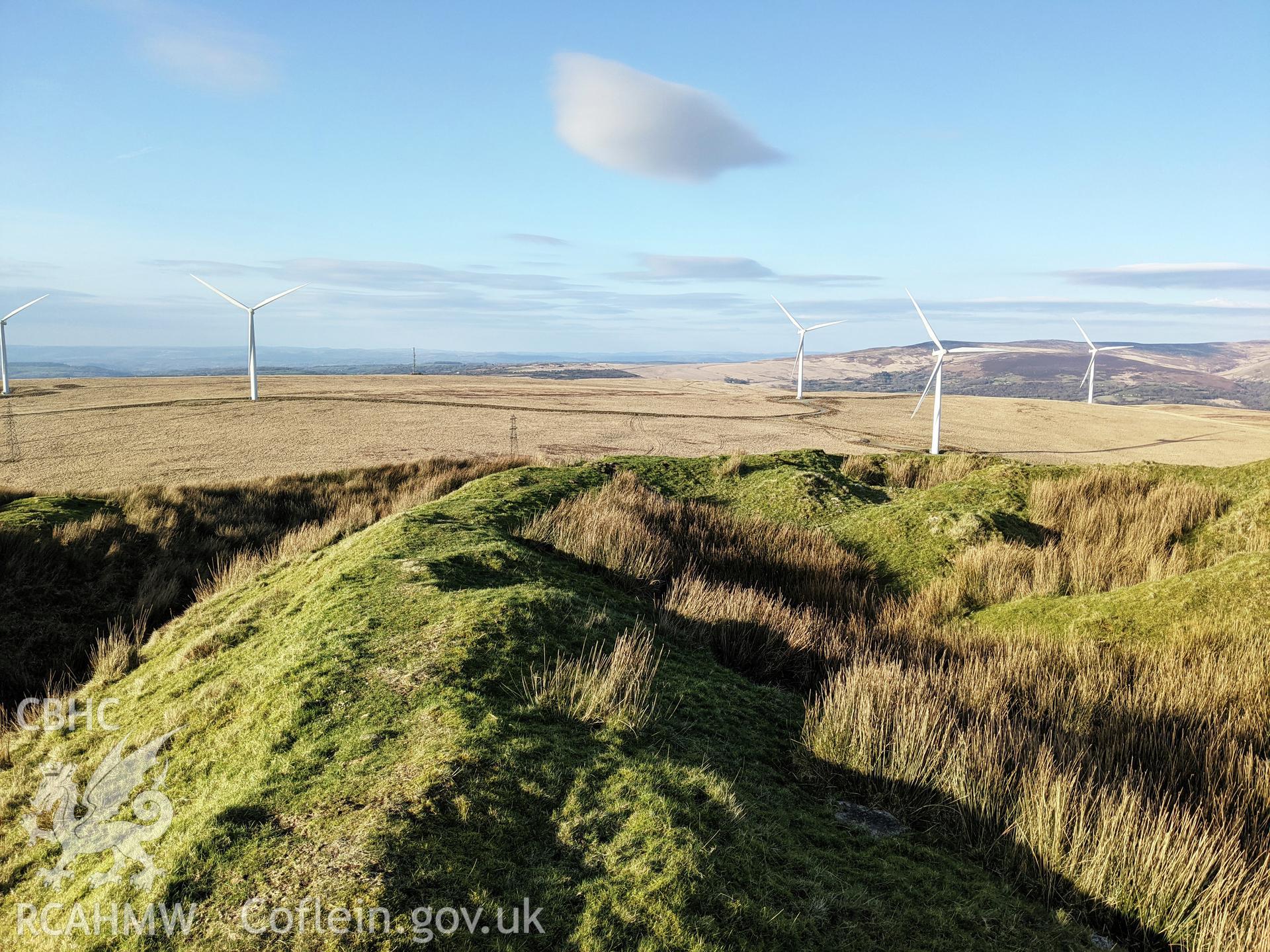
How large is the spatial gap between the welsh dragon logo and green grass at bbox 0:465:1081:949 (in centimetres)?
8

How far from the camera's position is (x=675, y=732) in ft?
14.2

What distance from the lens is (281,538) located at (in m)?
12.1

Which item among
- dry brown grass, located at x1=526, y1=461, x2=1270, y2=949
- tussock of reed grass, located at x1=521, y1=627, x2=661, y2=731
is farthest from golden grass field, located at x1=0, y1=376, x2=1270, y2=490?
tussock of reed grass, located at x1=521, y1=627, x2=661, y2=731

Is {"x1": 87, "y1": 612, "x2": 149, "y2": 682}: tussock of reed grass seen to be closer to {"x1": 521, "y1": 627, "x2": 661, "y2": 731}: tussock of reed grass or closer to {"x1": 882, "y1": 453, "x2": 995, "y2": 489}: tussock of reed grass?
{"x1": 521, "y1": 627, "x2": 661, "y2": 731}: tussock of reed grass

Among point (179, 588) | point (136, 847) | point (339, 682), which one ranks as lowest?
point (179, 588)

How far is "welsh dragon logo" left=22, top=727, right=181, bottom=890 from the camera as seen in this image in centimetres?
330

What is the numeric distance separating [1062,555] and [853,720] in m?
7.37

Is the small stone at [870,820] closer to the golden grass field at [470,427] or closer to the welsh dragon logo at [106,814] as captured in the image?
the welsh dragon logo at [106,814]

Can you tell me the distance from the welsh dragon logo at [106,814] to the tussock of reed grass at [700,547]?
4875mm

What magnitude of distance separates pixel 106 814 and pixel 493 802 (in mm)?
2184

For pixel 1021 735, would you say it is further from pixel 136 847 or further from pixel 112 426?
pixel 112 426

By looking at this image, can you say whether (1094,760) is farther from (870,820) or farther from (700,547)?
(700,547)

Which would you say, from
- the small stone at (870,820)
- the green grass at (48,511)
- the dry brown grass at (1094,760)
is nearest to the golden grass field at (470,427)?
the green grass at (48,511)

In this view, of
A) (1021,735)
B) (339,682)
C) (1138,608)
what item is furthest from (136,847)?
(1138,608)
